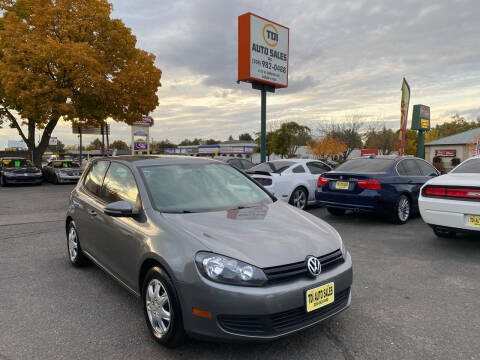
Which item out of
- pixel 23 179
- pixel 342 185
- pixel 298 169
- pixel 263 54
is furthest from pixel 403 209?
pixel 23 179

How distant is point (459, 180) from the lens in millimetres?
5328

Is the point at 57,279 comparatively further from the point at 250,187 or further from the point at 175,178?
the point at 250,187

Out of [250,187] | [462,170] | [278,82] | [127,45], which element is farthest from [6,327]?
[127,45]

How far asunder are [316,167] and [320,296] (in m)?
7.72

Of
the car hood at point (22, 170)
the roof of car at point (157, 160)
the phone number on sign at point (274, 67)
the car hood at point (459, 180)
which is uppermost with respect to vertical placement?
the phone number on sign at point (274, 67)

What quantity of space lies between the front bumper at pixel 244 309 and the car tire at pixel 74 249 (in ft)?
8.73

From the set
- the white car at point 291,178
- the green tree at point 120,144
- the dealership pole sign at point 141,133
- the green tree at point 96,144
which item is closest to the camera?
the white car at point 291,178

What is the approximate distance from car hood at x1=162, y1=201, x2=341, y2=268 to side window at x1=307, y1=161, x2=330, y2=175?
653cm

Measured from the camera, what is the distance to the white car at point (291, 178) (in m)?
8.82

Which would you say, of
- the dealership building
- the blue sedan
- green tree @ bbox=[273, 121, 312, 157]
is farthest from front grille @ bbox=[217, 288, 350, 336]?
green tree @ bbox=[273, 121, 312, 157]

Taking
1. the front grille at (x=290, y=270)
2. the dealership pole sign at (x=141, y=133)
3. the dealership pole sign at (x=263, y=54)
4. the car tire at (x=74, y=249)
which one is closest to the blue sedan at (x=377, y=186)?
the front grille at (x=290, y=270)

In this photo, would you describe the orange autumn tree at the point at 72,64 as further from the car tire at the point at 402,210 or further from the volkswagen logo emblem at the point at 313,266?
the volkswagen logo emblem at the point at 313,266

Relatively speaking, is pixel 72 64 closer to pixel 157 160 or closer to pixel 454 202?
pixel 157 160

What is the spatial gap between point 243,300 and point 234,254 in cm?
31
